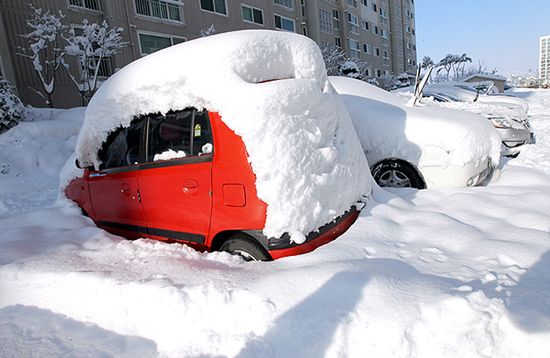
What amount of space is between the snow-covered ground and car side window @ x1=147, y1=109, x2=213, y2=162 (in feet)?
2.57

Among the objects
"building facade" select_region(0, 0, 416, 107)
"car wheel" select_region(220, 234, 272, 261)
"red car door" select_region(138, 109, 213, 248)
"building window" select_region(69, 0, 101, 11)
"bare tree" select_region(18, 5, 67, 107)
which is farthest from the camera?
"building window" select_region(69, 0, 101, 11)

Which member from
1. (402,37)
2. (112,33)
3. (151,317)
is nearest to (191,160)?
(151,317)

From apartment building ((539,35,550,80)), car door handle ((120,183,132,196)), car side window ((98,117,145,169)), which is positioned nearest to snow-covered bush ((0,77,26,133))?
car side window ((98,117,145,169))

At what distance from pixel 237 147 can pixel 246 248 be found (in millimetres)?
737

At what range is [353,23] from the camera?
36.0 m

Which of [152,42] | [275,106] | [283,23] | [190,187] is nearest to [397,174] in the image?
[275,106]

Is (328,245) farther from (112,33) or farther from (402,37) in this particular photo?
(402,37)

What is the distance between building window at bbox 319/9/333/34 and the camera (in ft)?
100

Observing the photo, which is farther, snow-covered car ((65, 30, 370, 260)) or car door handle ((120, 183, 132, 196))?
car door handle ((120, 183, 132, 196))

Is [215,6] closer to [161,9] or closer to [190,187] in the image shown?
[161,9]

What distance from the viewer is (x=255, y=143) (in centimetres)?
213

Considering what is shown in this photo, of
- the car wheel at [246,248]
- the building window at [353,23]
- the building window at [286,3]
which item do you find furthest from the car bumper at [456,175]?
the building window at [353,23]

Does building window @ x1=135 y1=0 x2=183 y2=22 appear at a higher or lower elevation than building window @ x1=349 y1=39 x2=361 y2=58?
lower

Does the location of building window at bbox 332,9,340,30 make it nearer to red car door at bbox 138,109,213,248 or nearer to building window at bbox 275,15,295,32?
building window at bbox 275,15,295,32
